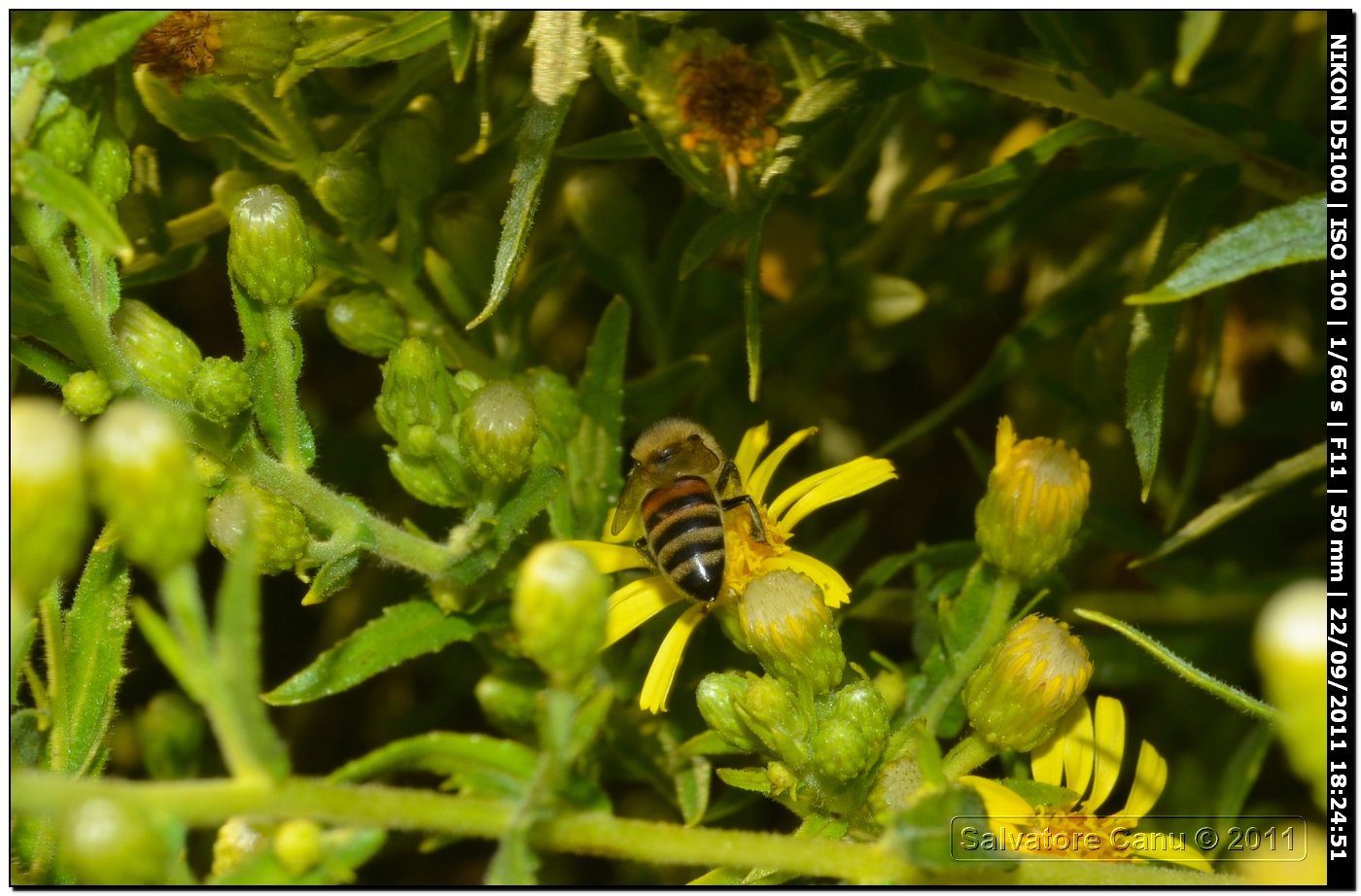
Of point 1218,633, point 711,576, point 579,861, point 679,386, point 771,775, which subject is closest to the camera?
point 771,775

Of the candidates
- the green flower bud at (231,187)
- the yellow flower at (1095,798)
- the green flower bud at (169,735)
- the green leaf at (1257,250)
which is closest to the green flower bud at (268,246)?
the green flower bud at (231,187)

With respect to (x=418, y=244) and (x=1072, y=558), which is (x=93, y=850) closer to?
(x=418, y=244)

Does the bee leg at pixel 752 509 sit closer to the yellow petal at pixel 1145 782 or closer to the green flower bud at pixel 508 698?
the green flower bud at pixel 508 698

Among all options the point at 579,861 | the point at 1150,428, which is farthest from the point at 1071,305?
the point at 579,861

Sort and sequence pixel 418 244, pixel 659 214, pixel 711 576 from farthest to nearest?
1. pixel 659 214
2. pixel 418 244
3. pixel 711 576

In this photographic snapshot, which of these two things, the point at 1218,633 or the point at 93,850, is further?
the point at 1218,633

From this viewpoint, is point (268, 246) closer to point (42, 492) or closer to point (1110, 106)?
point (42, 492)
